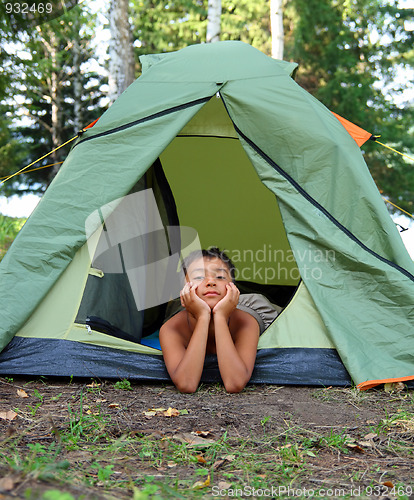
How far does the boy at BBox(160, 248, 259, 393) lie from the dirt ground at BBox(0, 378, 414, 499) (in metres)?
0.10

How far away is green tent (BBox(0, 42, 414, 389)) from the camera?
9.04 feet

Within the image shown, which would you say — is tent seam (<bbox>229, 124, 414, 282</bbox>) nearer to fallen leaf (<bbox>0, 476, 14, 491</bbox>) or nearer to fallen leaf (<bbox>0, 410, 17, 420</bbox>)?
fallen leaf (<bbox>0, 410, 17, 420</bbox>)

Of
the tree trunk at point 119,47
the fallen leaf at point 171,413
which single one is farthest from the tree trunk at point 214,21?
the fallen leaf at point 171,413

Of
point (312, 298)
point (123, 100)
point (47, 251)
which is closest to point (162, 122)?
point (123, 100)

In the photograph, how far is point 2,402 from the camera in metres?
2.39

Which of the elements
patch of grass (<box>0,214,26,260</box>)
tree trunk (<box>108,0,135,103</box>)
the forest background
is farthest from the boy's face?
the forest background

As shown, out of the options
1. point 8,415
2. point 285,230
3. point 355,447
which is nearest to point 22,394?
point 8,415

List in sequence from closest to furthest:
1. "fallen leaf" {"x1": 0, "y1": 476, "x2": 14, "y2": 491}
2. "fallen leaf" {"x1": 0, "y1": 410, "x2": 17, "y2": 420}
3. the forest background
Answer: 1. "fallen leaf" {"x1": 0, "y1": 476, "x2": 14, "y2": 491}
2. "fallen leaf" {"x1": 0, "y1": 410, "x2": 17, "y2": 420}
3. the forest background

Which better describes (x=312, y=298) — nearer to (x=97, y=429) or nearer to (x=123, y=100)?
(x=97, y=429)

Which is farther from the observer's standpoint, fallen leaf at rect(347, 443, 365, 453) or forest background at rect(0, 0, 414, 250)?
forest background at rect(0, 0, 414, 250)

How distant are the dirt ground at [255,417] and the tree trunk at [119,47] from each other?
6.43 metres

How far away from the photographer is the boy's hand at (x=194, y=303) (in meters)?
2.64

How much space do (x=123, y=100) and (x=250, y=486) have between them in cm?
238

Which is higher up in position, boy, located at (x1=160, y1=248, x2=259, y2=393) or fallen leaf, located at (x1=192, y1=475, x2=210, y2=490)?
fallen leaf, located at (x1=192, y1=475, x2=210, y2=490)
